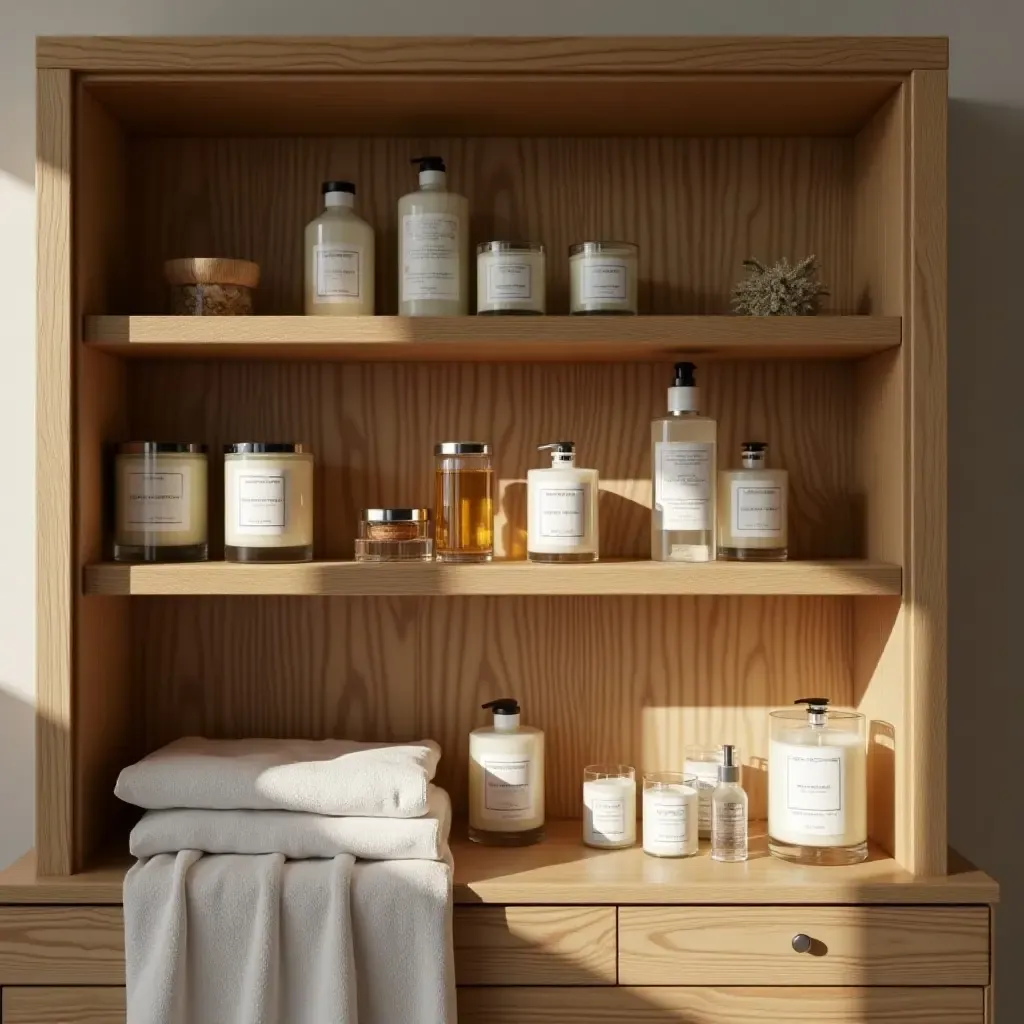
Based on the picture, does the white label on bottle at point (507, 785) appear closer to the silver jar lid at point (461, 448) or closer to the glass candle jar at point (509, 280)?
the silver jar lid at point (461, 448)

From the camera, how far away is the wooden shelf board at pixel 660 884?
127 cm

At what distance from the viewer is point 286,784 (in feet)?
4.25

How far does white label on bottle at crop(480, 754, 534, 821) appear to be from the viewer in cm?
141

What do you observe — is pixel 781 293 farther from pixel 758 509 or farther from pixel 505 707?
pixel 505 707

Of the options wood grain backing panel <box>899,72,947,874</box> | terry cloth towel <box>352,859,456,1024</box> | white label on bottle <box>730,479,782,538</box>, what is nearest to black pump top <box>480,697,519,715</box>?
terry cloth towel <box>352,859,456,1024</box>

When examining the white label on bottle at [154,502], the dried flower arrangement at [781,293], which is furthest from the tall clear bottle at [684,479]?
the white label on bottle at [154,502]

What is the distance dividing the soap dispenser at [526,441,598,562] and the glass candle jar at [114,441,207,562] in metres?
0.40

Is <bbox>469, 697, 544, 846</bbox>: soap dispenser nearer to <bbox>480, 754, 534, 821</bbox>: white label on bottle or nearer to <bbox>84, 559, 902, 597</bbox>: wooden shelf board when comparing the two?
<bbox>480, 754, 534, 821</bbox>: white label on bottle

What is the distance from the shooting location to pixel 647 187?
5.01ft

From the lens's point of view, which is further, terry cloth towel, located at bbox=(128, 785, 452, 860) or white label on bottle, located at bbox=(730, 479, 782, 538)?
white label on bottle, located at bbox=(730, 479, 782, 538)

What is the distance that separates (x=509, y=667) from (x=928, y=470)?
57cm

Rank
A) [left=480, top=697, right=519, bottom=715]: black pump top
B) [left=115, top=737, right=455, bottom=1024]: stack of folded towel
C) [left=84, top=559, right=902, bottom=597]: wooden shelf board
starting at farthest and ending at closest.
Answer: [left=480, top=697, right=519, bottom=715]: black pump top
[left=84, top=559, right=902, bottom=597]: wooden shelf board
[left=115, top=737, right=455, bottom=1024]: stack of folded towel

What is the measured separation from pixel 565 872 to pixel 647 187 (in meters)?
0.84

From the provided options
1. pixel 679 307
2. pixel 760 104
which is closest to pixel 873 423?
pixel 679 307
